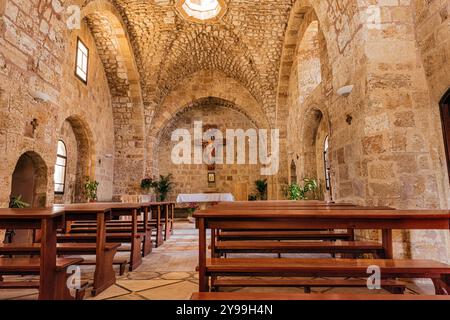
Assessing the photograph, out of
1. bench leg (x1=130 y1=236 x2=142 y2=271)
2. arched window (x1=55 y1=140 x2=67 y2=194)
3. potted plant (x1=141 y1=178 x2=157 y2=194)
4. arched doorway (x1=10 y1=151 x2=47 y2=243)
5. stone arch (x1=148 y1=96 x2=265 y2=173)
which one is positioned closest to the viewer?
bench leg (x1=130 y1=236 x2=142 y2=271)

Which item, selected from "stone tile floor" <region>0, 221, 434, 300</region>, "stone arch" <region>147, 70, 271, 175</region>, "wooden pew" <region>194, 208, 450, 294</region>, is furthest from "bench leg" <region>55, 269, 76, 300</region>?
"stone arch" <region>147, 70, 271, 175</region>

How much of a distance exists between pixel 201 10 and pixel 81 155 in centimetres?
537

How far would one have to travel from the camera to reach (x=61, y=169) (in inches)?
271

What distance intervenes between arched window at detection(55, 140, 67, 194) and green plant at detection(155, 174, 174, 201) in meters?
4.26

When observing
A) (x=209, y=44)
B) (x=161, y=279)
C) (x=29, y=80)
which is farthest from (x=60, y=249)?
(x=209, y=44)

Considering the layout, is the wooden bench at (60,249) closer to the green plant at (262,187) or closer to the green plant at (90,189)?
the green plant at (90,189)

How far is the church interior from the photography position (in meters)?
1.92

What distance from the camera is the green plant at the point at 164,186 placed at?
11250 mm

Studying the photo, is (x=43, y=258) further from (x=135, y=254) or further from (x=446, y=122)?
(x=446, y=122)

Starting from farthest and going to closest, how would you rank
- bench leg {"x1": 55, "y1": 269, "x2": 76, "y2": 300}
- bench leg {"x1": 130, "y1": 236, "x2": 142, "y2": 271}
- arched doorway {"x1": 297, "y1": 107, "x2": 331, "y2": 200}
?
1. arched doorway {"x1": 297, "y1": 107, "x2": 331, "y2": 200}
2. bench leg {"x1": 130, "y1": 236, "x2": 142, "y2": 271}
3. bench leg {"x1": 55, "y1": 269, "x2": 76, "y2": 300}

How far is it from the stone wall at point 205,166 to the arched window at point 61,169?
502 cm

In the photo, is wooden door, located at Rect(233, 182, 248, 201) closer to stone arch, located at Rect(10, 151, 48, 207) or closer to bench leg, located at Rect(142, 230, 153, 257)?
bench leg, located at Rect(142, 230, 153, 257)
